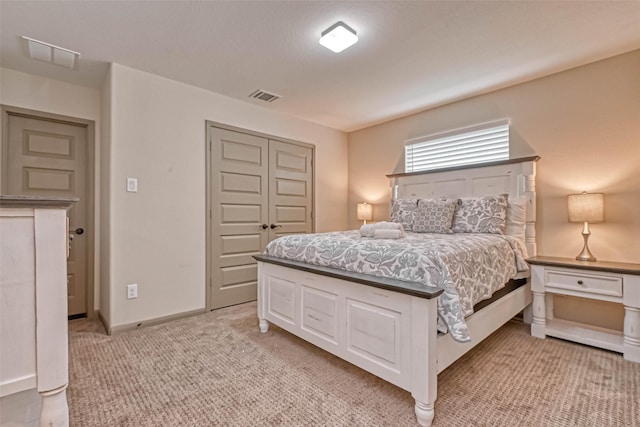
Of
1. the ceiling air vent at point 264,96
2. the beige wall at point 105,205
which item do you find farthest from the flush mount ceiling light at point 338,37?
the beige wall at point 105,205

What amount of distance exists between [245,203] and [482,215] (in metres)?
2.50

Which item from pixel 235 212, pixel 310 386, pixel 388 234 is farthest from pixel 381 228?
pixel 235 212

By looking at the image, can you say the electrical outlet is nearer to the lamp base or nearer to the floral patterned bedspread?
the floral patterned bedspread

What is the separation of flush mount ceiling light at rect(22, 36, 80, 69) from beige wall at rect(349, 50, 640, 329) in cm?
384

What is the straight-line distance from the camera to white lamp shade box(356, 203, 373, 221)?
4.20 metres

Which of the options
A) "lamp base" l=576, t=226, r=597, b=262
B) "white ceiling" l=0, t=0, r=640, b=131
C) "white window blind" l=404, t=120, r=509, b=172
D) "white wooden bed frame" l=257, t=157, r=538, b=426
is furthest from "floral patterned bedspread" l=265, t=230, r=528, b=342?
"white ceiling" l=0, t=0, r=640, b=131

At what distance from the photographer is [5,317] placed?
95 centimetres

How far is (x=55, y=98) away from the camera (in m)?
2.84

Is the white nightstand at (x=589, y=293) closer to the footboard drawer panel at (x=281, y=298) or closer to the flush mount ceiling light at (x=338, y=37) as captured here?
the footboard drawer panel at (x=281, y=298)

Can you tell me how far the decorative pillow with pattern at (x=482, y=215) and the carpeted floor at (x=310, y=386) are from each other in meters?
0.94

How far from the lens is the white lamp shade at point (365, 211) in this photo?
165 inches

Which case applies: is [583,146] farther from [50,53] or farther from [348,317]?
[50,53]

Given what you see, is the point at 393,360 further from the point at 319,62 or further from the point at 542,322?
the point at 319,62

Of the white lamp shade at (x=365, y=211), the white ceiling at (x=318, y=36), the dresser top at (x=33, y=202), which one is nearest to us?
the dresser top at (x=33, y=202)
